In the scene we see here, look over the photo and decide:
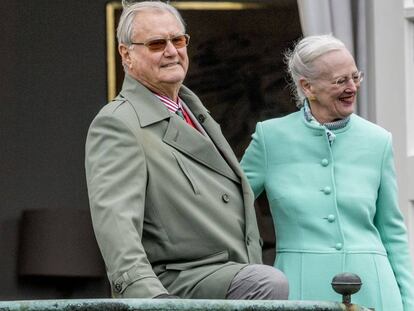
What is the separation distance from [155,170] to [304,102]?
846mm

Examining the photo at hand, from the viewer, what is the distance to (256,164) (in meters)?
5.17

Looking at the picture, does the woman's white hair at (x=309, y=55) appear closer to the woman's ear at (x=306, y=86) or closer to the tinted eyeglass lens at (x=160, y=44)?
the woman's ear at (x=306, y=86)

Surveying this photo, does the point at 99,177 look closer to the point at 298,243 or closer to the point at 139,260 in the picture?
the point at 139,260

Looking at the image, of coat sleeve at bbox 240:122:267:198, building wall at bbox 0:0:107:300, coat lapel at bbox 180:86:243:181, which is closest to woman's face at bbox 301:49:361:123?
coat sleeve at bbox 240:122:267:198

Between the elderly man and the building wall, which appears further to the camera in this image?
the building wall

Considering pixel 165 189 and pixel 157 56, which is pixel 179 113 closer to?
pixel 157 56

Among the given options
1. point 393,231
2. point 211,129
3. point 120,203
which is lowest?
point 393,231

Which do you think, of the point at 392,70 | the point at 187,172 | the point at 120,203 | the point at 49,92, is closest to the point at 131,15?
the point at 187,172

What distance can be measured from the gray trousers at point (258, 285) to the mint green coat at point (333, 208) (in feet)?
2.11

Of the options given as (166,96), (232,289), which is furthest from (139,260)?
(166,96)

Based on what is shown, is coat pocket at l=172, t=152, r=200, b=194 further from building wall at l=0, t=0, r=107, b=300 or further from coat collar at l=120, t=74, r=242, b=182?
building wall at l=0, t=0, r=107, b=300

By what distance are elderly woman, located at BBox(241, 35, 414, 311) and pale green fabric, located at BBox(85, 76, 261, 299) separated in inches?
15.4

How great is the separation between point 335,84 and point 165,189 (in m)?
0.81

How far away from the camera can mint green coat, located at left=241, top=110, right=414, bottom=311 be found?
5.06 meters
